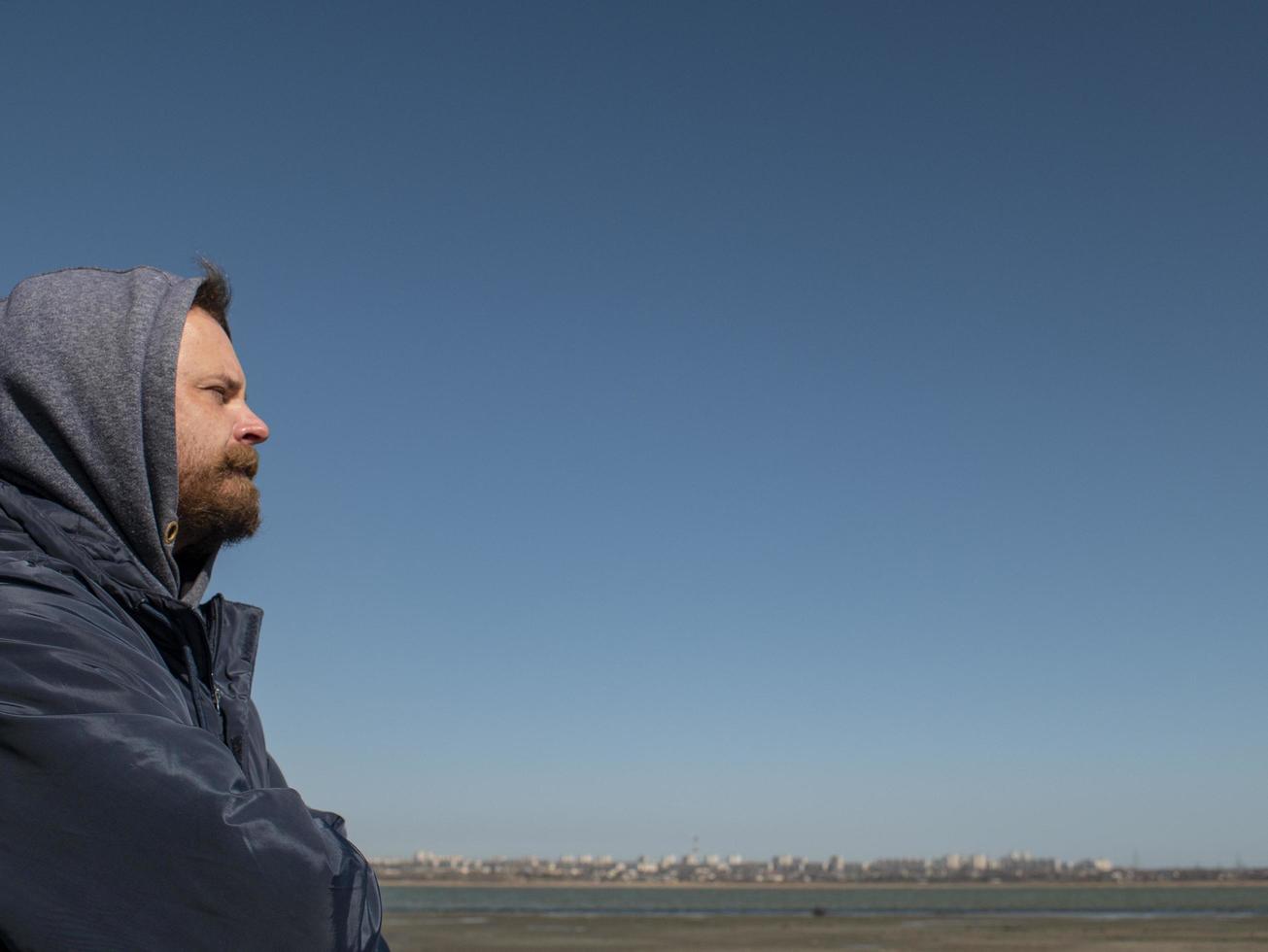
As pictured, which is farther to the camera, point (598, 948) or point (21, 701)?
point (598, 948)

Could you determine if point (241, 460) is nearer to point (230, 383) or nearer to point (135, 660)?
point (230, 383)

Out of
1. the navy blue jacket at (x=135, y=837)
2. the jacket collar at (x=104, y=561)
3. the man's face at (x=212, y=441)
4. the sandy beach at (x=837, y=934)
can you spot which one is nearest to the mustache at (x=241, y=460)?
the man's face at (x=212, y=441)

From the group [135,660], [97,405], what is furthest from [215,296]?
[135,660]

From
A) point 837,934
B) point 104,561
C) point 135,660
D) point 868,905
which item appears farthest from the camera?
point 868,905

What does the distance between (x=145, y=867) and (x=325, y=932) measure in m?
0.18

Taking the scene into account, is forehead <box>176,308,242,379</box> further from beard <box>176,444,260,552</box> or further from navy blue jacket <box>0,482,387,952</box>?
navy blue jacket <box>0,482,387,952</box>

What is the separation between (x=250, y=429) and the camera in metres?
1.79

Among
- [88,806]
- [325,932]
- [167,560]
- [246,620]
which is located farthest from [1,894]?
[246,620]

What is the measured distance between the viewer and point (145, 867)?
1.04 m

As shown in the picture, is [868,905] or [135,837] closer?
[135,837]

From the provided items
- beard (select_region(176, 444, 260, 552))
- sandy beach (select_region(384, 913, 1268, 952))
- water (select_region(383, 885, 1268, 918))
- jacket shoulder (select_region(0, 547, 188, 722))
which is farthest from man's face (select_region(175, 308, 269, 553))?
water (select_region(383, 885, 1268, 918))

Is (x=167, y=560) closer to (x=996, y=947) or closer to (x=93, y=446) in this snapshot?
(x=93, y=446)

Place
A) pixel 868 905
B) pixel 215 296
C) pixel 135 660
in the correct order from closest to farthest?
pixel 135 660 → pixel 215 296 → pixel 868 905

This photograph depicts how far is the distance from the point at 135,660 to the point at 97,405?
1.48 feet
